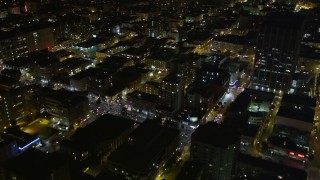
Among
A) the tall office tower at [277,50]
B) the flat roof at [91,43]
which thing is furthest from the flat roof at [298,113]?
the flat roof at [91,43]

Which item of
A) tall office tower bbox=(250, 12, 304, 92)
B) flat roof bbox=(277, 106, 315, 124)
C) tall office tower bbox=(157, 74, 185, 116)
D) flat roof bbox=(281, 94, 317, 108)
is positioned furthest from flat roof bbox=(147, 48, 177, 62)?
flat roof bbox=(277, 106, 315, 124)

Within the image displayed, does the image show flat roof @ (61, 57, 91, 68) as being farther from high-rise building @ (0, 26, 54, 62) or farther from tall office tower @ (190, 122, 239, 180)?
tall office tower @ (190, 122, 239, 180)

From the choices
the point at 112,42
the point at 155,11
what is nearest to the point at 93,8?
the point at 155,11

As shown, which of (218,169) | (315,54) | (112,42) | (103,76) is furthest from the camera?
(112,42)

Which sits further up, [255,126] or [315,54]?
[315,54]

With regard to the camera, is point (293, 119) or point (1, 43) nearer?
point (293, 119)

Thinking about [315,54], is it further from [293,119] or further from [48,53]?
[48,53]

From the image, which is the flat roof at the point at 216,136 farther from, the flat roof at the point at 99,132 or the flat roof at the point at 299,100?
the flat roof at the point at 299,100
